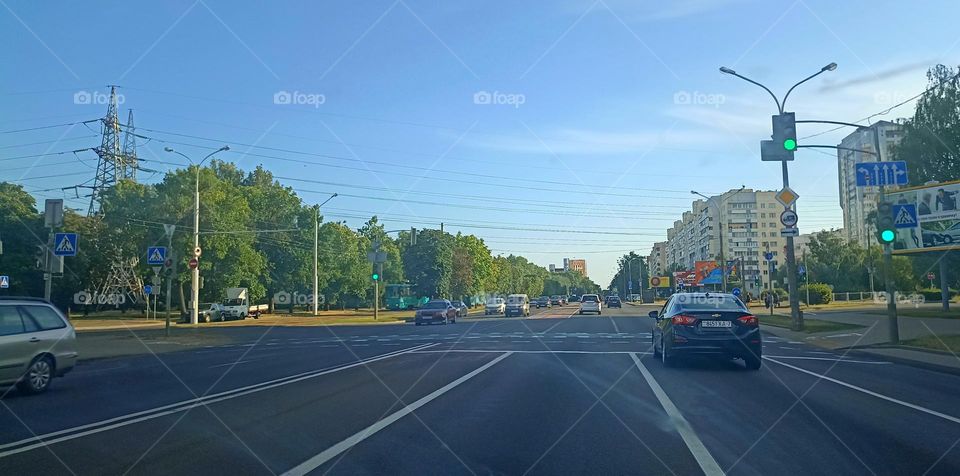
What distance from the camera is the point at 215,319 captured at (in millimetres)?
54344

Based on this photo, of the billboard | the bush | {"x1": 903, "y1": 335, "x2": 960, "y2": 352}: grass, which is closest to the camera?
{"x1": 903, "y1": 335, "x2": 960, "y2": 352}: grass

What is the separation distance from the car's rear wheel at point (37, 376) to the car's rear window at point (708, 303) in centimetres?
1210

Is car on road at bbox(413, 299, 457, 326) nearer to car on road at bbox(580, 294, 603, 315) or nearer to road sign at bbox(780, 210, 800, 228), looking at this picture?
car on road at bbox(580, 294, 603, 315)

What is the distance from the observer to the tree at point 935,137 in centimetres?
4514

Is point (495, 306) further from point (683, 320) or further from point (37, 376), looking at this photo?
point (37, 376)

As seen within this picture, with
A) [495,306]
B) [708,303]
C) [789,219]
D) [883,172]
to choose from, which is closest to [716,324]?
[708,303]

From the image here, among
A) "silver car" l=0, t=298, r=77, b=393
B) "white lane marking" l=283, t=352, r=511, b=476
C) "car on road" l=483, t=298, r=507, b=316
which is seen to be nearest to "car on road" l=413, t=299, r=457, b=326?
"car on road" l=483, t=298, r=507, b=316

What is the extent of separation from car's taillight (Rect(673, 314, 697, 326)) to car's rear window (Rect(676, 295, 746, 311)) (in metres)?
0.31

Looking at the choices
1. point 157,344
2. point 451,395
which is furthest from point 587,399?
point 157,344

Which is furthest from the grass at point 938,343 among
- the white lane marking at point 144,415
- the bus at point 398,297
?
the bus at point 398,297

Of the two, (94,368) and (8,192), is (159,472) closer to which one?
(94,368)

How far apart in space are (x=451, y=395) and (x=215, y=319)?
48.3 metres

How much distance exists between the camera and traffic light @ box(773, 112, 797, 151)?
21578 millimetres

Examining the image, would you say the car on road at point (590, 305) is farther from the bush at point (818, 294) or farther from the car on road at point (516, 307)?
the bush at point (818, 294)
